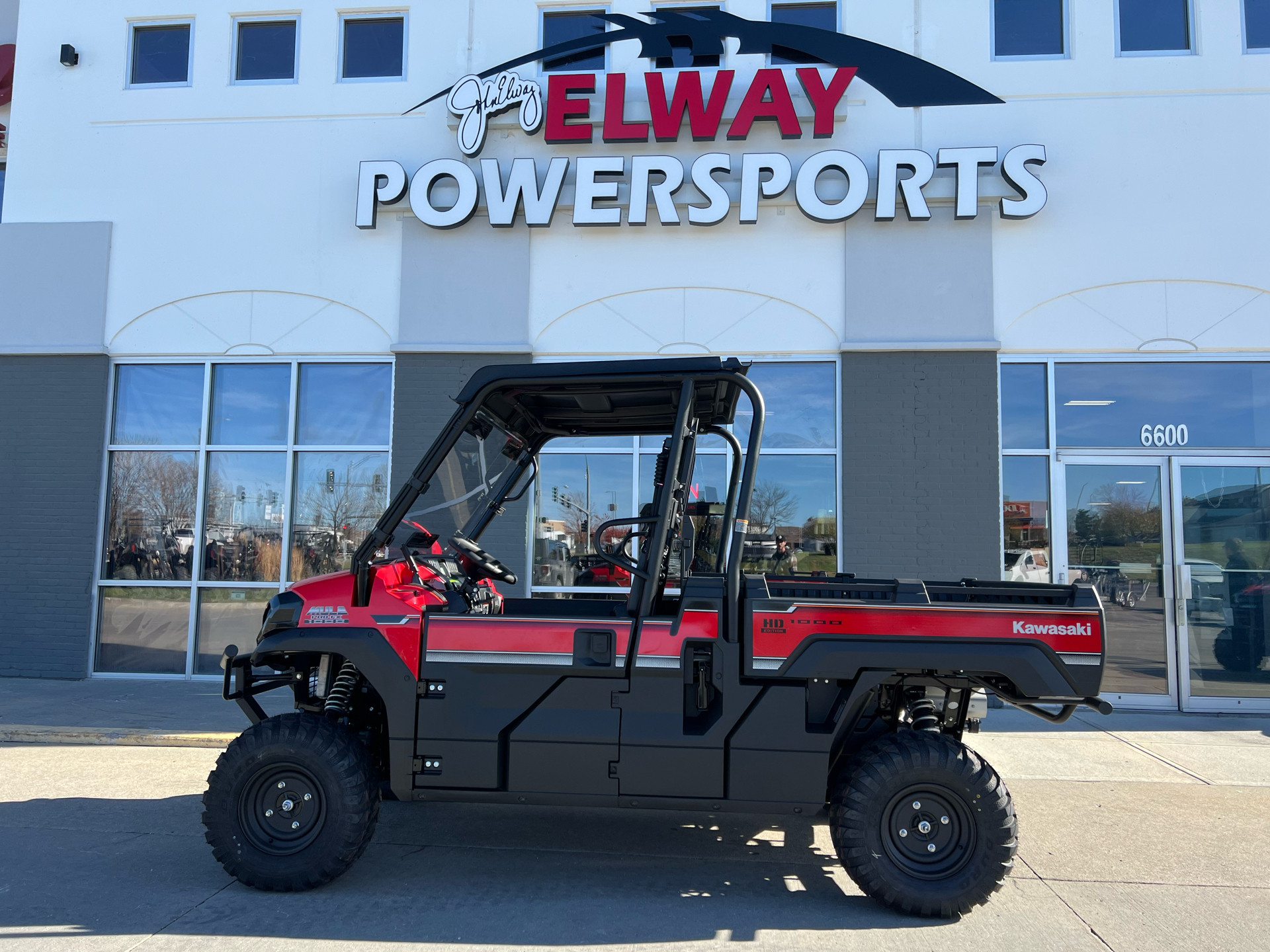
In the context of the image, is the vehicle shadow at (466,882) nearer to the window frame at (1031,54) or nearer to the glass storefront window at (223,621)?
the glass storefront window at (223,621)

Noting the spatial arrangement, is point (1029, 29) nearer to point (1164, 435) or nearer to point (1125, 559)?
point (1164, 435)

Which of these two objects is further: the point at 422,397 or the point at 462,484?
the point at 422,397

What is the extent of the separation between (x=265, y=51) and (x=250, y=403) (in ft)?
13.4

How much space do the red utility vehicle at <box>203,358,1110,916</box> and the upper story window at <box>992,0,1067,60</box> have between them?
7484 millimetres

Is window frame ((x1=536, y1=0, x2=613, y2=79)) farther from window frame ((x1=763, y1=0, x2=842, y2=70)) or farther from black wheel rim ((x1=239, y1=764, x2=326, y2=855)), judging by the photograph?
black wheel rim ((x1=239, y1=764, x2=326, y2=855))

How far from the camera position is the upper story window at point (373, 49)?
389 inches

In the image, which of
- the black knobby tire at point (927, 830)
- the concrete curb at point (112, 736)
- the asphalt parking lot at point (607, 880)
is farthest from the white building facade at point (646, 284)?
the black knobby tire at point (927, 830)

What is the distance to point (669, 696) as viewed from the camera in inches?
153

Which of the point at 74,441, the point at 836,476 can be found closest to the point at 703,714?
the point at 836,476

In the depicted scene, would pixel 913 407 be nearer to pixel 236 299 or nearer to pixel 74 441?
pixel 236 299

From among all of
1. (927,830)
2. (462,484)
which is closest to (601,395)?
(462,484)

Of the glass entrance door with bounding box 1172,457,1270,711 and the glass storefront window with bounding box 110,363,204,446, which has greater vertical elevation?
the glass storefront window with bounding box 110,363,204,446

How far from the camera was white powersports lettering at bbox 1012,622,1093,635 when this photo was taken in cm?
382

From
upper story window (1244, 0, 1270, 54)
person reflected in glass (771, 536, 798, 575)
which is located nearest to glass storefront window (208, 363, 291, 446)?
person reflected in glass (771, 536, 798, 575)
